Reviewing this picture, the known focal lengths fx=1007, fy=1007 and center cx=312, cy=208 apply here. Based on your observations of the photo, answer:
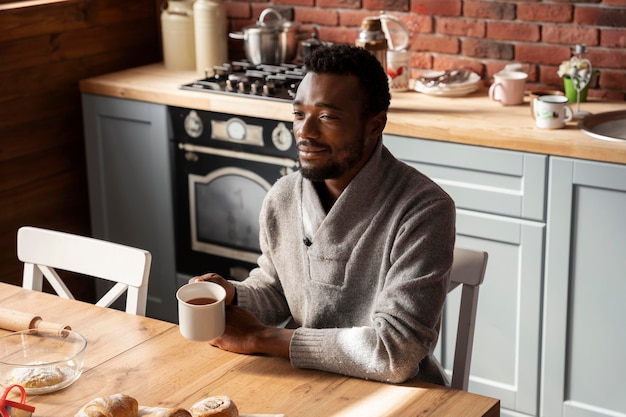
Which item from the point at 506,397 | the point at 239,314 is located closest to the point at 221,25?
the point at 506,397

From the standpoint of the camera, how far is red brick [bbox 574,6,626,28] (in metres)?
3.12

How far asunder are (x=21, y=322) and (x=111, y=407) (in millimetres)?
480

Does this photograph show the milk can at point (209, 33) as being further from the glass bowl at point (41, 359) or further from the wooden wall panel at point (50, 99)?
the glass bowl at point (41, 359)

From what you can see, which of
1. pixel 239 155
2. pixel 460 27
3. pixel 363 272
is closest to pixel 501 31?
pixel 460 27

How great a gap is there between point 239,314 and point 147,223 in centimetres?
175

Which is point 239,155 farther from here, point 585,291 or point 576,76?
point 585,291

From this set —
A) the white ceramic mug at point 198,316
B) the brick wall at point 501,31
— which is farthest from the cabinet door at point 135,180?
the white ceramic mug at point 198,316

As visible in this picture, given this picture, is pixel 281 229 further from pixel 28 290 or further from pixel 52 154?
pixel 52 154

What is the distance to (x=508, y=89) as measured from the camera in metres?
3.12

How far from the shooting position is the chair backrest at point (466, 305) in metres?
2.07

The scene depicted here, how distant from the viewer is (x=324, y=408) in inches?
66.3

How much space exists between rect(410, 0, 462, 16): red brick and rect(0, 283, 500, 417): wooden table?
6.03 ft

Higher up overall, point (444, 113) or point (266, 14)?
point (266, 14)

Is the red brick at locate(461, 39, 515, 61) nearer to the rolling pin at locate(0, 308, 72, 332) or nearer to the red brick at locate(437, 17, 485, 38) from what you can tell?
the red brick at locate(437, 17, 485, 38)
